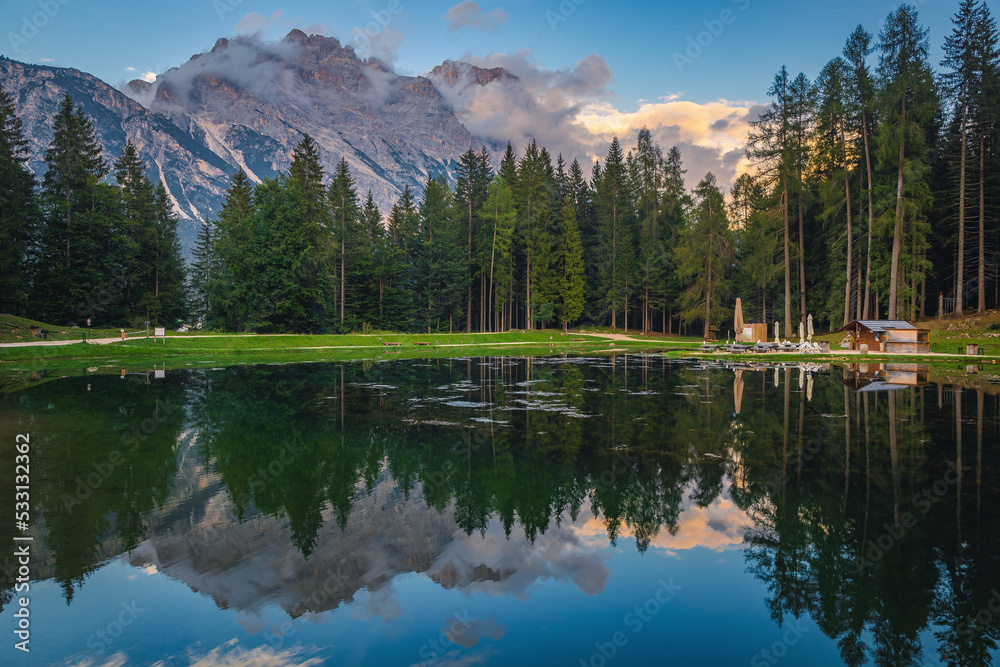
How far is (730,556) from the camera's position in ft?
23.2

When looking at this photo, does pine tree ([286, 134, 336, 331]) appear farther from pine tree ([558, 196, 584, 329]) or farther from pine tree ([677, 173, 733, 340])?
pine tree ([677, 173, 733, 340])

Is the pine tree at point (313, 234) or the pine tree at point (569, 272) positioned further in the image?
the pine tree at point (569, 272)

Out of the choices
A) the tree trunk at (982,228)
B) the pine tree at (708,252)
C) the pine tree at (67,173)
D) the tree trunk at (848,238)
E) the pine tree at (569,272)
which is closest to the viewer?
the tree trunk at (982,228)

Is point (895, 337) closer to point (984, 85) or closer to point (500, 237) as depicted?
point (984, 85)

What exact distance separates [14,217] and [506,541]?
67.2 meters

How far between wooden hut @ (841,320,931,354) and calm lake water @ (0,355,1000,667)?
95.3 feet

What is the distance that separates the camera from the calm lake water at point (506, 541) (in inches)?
205

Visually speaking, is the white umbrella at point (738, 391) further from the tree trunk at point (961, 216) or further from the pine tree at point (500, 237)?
the pine tree at point (500, 237)

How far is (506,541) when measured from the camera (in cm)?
745

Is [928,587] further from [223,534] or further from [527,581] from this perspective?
[223,534]

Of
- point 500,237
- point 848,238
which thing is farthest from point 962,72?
point 500,237

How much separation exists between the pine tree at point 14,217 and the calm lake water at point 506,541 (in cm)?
4446

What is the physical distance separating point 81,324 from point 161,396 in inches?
1884

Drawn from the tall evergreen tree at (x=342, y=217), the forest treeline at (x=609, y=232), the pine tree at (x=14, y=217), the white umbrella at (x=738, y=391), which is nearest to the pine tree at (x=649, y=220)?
the forest treeline at (x=609, y=232)
